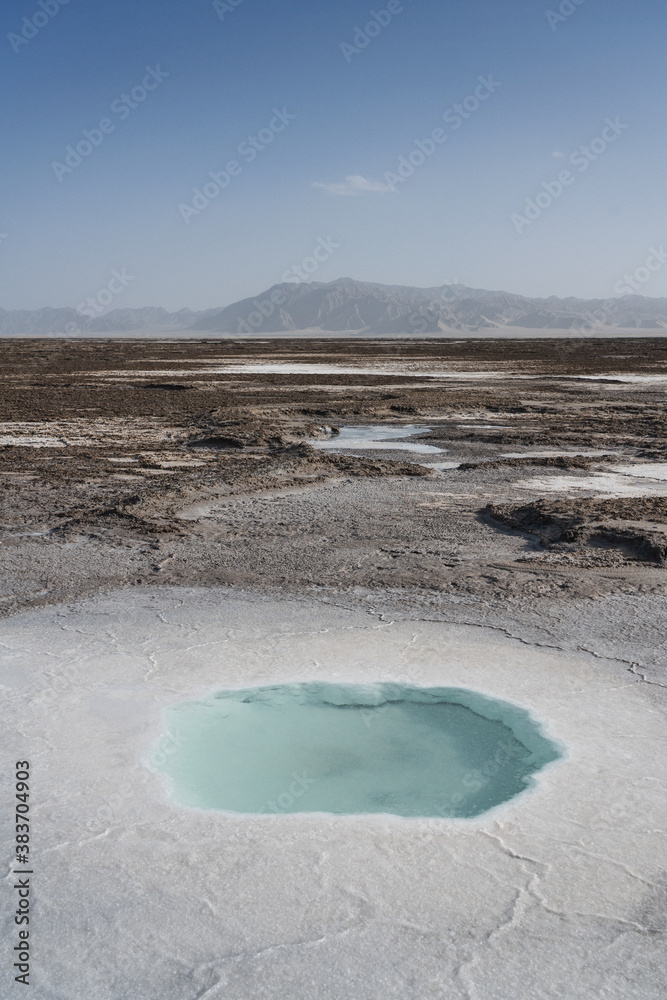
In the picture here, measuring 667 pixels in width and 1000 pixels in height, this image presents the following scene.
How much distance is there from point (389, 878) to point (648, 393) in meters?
21.9

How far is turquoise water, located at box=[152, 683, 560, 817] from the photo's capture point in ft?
11.5

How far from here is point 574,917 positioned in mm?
2744

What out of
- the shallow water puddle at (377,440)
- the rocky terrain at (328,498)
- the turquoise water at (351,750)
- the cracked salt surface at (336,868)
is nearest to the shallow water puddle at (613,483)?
the rocky terrain at (328,498)

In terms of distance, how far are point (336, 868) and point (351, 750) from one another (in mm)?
975

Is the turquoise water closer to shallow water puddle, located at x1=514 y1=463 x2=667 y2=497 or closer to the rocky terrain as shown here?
the rocky terrain

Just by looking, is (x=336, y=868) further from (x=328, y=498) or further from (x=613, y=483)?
(x=613, y=483)

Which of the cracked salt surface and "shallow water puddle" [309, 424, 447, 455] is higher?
"shallow water puddle" [309, 424, 447, 455]

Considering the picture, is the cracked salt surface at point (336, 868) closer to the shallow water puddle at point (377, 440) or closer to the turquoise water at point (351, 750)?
the turquoise water at point (351, 750)

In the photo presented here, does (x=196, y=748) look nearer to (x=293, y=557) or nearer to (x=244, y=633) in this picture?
(x=244, y=633)

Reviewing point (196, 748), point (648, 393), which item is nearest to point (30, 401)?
point (648, 393)

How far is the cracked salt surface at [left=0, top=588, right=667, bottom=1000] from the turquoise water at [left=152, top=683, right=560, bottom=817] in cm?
9

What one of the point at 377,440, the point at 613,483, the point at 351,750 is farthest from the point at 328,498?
the point at 351,750

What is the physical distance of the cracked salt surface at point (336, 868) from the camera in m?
2.49

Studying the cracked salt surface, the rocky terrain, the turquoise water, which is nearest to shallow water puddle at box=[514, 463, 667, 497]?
the rocky terrain
